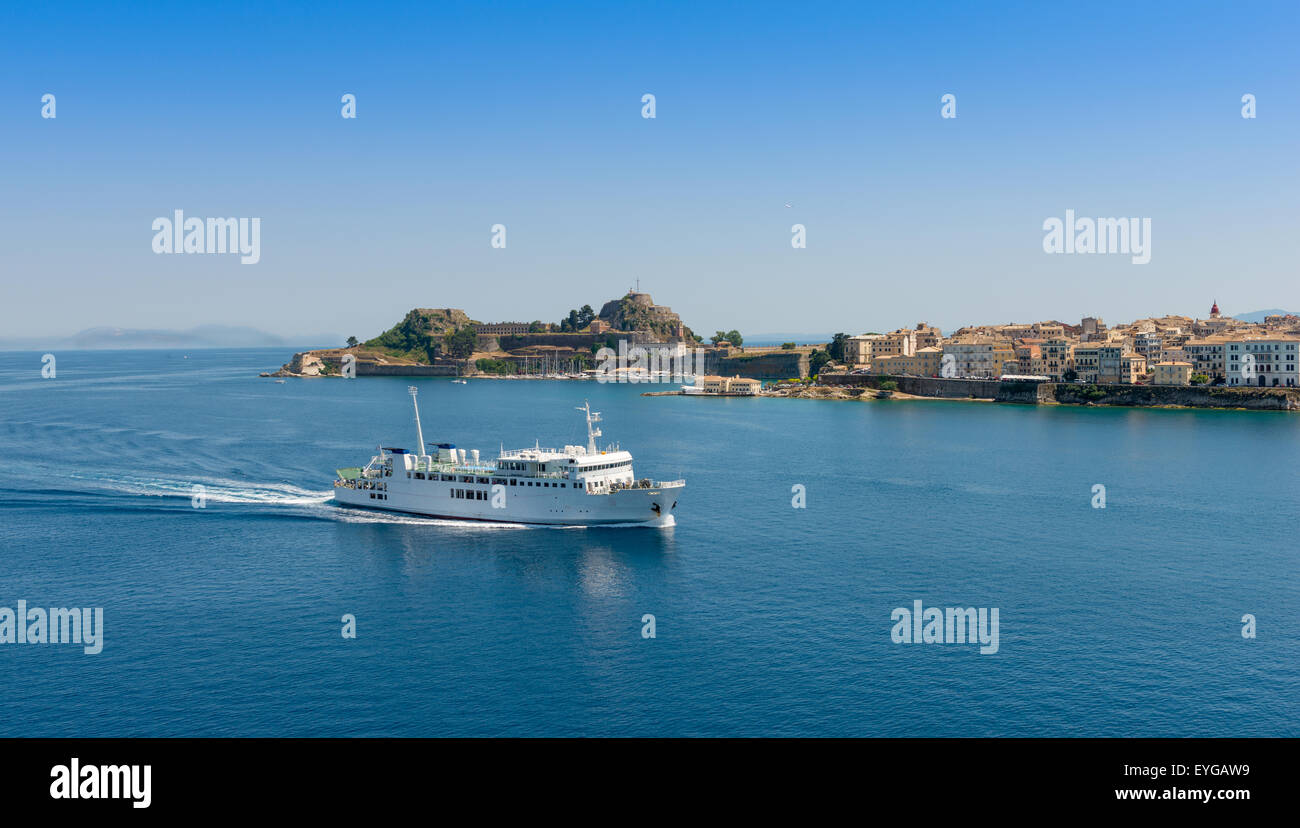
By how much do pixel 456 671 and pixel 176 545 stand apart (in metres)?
23.4

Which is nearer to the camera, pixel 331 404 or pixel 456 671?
pixel 456 671

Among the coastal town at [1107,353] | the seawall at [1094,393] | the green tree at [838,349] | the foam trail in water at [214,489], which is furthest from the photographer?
the green tree at [838,349]

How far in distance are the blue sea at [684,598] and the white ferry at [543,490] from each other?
1.04 m

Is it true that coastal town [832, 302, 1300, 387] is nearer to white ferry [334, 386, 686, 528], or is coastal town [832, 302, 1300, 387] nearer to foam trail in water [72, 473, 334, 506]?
white ferry [334, 386, 686, 528]

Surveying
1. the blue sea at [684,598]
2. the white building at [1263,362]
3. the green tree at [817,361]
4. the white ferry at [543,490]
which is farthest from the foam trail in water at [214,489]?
the green tree at [817,361]

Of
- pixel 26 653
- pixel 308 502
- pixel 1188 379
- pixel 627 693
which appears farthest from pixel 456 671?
pixel 1188 379

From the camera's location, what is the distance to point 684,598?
3559 centimetres

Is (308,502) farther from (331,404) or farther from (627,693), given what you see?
(331,404)

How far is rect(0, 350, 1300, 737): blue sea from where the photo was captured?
2514cm

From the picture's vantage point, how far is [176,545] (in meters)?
43.9

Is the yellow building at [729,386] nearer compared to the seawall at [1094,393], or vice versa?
the seawall at [1094,393]

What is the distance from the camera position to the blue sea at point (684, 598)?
25.1 m

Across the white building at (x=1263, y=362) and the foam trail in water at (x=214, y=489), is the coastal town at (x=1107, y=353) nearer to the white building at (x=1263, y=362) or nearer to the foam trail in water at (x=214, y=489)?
the white building at (x=1263, y=362)
